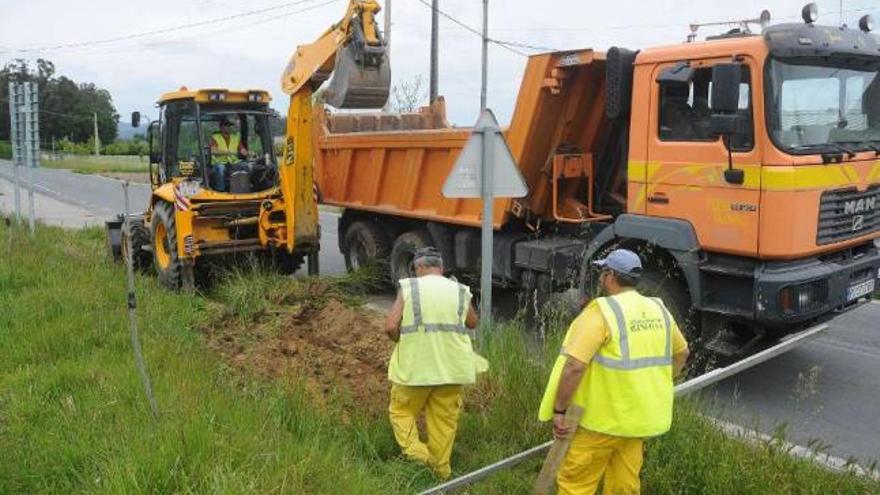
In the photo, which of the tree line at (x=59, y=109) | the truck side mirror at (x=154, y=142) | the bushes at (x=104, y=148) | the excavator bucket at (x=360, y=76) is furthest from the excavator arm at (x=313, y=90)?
the tree line at (x=59, y=109)

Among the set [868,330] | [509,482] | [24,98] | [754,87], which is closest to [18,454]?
[509,482]

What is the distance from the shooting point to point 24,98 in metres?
12.9

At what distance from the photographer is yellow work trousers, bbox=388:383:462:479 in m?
4.59

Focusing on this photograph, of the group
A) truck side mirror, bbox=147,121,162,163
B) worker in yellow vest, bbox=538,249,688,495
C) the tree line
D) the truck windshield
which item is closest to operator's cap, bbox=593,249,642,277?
worker in yellow vest, bbox=538,249,688,495

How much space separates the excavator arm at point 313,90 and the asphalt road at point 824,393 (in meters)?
4.43

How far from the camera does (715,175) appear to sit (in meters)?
6.06

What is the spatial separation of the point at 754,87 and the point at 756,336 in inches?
72.8

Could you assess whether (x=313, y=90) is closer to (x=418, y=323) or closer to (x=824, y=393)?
(x=418, y=323)

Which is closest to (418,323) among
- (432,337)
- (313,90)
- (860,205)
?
(432,337)

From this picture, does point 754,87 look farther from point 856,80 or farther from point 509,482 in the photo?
point 509,482

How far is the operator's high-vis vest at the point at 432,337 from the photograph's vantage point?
451 centimetres

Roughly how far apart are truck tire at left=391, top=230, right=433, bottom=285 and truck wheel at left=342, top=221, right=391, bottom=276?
245 millimetres

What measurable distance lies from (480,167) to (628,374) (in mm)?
2639

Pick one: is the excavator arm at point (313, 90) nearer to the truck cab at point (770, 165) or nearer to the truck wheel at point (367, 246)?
the truck wheel at point (367, 246)
